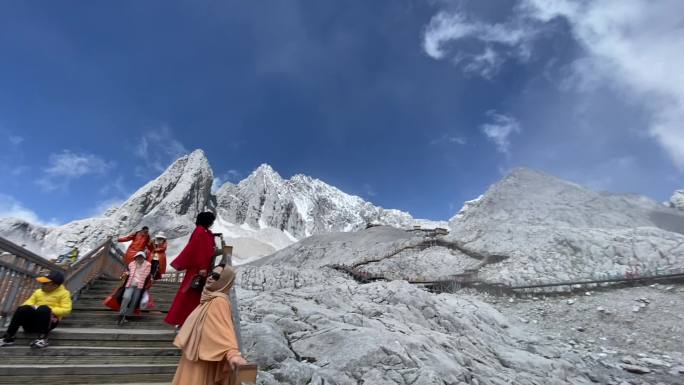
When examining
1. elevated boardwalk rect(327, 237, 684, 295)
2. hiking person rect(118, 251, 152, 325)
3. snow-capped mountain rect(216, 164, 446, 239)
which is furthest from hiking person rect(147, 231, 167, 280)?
snow-capped mountain rect(216, 164, 446, 239)

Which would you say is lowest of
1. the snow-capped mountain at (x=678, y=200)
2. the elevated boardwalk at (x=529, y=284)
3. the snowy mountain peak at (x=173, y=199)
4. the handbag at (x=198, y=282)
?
the handbag at (x=198, y=282)

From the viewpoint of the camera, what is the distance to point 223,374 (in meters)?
3.22

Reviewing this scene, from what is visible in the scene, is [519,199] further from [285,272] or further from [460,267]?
[285,272]

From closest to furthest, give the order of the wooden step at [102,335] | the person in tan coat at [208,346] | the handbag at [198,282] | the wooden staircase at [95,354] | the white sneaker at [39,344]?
the person in tan coat at [208,346], the wooden staircase at [95,354], the handbag at [198,282], the white sneaker at [39,344], the wooden step at [102,335]

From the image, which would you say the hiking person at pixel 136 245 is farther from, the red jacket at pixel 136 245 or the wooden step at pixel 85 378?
the wooden step at pixel 85 378

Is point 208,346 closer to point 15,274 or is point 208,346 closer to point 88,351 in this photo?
point 88,351

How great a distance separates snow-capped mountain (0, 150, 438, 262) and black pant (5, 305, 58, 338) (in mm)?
78939

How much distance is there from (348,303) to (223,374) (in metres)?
11.6

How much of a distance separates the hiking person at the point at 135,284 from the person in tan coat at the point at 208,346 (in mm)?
5052

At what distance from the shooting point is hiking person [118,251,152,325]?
731cm

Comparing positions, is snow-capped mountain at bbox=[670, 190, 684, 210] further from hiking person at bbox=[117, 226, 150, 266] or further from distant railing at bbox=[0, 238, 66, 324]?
distant railing at bbox=[0, 238, 66, 324]

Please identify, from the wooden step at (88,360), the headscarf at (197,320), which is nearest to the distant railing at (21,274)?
the wooden step at (88,360)

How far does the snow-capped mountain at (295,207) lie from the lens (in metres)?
130

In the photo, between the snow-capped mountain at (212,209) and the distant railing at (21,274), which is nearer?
the distant railing at (21,274)
